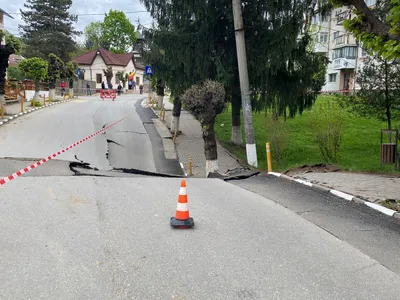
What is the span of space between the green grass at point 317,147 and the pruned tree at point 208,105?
2.11 metres

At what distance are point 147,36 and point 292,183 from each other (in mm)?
8771

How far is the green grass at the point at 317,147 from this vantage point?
14370 millimetres

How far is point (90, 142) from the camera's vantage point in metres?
17.0

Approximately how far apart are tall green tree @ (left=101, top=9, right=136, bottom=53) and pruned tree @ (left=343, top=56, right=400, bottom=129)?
84448 mm

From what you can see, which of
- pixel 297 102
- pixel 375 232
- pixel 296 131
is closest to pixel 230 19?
pixel 297 102

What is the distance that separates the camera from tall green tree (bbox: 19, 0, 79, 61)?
59156 millimetres

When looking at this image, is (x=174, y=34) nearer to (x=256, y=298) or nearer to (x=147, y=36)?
(x=147, y=36)

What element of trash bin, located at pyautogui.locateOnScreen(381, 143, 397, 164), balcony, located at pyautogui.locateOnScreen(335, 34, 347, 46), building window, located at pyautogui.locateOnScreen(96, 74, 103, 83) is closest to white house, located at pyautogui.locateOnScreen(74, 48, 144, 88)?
building window, located at pyautogui.locateOnScreen(96, 74, 103, 83)

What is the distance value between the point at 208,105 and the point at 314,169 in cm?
403

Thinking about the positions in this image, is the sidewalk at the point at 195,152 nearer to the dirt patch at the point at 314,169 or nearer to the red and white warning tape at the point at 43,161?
the dirt patch at the point at 314,169

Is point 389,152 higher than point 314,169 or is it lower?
higher

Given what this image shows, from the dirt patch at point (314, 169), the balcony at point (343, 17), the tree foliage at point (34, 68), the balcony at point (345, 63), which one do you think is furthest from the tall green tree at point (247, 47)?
the balcony at point (345, 63)

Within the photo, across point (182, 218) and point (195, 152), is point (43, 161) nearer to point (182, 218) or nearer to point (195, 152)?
point (182, 218)

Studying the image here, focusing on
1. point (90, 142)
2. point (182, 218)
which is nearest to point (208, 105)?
point (90, 142)
